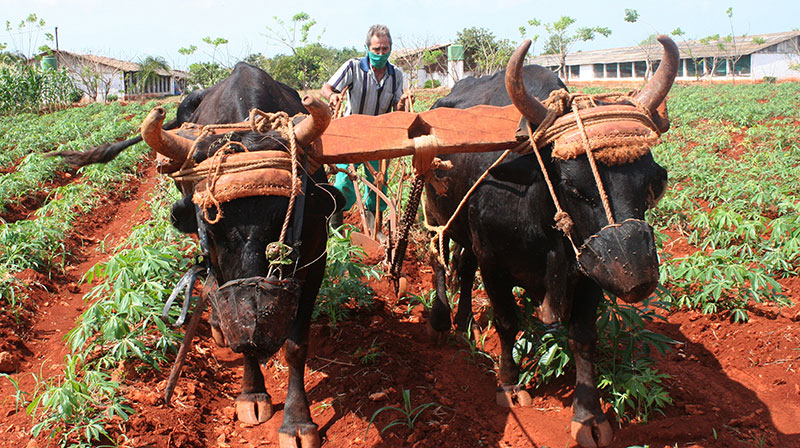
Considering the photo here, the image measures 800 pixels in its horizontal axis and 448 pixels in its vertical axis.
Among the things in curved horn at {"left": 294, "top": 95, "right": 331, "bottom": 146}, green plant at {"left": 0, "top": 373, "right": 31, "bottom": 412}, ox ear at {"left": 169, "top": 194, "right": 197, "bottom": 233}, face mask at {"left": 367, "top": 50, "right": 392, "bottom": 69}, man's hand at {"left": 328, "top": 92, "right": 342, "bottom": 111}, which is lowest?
green plant at {"left": 0, "top": 373, "right": 31, "bottom": 412}

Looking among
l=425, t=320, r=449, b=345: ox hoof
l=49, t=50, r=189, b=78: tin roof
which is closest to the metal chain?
l=425, t=320, r=449, b=345: ox hoof

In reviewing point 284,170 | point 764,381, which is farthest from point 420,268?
point 284,170

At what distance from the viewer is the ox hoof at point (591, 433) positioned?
3082mm

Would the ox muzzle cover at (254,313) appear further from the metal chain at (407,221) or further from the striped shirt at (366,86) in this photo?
the striped shirt at (366,86)

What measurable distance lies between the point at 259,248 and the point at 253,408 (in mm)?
1202

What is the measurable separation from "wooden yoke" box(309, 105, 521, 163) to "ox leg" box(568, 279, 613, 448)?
88cm

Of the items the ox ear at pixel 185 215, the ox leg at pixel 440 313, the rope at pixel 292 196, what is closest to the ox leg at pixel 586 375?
the ox leg at pixel 440 313

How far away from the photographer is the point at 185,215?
294 centimetres

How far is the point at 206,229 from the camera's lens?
8.87 feet

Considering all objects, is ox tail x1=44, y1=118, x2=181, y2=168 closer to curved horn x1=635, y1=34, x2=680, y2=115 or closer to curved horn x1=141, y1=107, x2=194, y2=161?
curved horn x1=141, y1=107, x2=194, y2=161

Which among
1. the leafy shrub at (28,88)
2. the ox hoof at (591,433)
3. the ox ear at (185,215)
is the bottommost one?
the ox hoof at (591,433)

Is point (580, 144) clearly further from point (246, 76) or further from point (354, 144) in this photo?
point (246, 76)

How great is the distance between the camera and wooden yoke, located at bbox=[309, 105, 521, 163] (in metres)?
2.85

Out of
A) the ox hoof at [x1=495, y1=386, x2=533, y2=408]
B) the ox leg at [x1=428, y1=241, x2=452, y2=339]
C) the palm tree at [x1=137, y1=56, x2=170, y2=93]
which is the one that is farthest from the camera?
the palm tree at [x1=137, y1=56, x2=170, y2=93]
